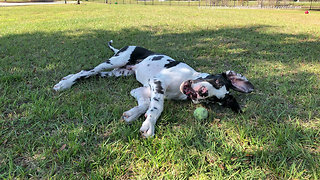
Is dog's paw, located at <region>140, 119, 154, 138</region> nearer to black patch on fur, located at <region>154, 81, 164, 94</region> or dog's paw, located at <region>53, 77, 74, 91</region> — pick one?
black patch on fur, located at <region>154, 81, 164, 94</region>

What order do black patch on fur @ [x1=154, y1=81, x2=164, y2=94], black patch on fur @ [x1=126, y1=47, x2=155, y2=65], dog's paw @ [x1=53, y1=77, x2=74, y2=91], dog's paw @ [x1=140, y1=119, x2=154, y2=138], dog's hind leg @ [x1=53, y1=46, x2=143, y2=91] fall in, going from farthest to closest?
black patch on fur @ [x1=126, y1=47, x2=155, y2=65]
dog's hind leg @ [x1=53, y1=46, x2=143, y2=91]
dog's paw @ [x1=53, y1=77, x2=74, y2=91]
black patch on fur @ [x1=154, y1=81, x2=164, y2=94]
dog's paw @ [x1=140, y1=119, x2=154, y2=138]

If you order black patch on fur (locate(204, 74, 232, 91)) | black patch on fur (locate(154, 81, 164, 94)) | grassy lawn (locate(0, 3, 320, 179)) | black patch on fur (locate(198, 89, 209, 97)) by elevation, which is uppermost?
black patch on fur (locate(204, 74, 232, 91))

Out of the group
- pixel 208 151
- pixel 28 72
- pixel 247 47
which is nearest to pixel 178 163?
pixel 208 151

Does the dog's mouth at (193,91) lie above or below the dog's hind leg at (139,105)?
above

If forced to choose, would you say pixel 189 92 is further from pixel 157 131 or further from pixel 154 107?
pixel 157 131

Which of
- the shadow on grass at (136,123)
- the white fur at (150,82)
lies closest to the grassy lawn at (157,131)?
the shadow on grass at (136,123)

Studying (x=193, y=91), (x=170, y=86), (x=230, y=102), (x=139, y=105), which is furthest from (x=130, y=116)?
(x=230, y=102)

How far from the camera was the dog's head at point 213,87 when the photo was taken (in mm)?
2586

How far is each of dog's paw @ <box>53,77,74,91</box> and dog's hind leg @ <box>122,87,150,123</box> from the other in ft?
3.29

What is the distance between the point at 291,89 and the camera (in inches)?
130

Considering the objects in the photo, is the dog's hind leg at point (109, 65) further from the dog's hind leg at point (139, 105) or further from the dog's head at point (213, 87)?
the dog's head at point (213, 87)

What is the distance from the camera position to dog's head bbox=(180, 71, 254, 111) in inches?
102

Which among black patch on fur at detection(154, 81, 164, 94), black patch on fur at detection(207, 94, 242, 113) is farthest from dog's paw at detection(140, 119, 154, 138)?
black patch on fur at detection(207, 94, 242, 113)

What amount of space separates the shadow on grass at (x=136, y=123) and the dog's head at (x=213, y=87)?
0.19 metres
